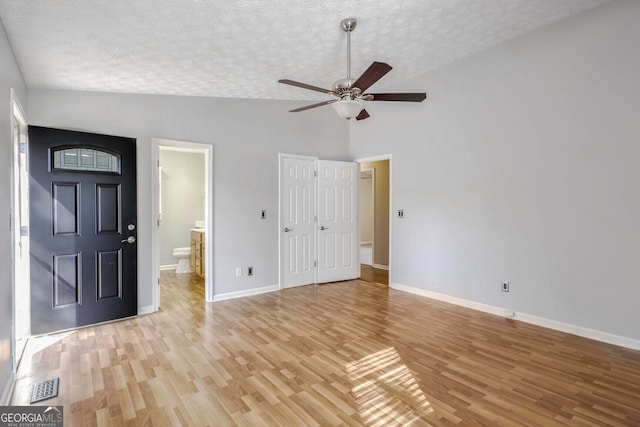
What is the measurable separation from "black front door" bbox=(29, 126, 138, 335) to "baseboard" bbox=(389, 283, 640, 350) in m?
3.90

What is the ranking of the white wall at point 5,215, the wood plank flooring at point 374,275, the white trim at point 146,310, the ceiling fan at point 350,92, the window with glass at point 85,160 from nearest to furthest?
1. the white wall at point 5,215
2. the ceiling fan at point 350,92
3. the window with glass at point 85,160
4. the white trim at point 146,310
5. the wood plank flooring at point 374,275

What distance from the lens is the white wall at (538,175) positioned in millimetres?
2959

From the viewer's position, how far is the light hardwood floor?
200 centimetres

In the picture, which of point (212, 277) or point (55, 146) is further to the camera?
point (212, 277)

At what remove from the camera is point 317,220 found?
5.34 m

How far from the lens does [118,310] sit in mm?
3635

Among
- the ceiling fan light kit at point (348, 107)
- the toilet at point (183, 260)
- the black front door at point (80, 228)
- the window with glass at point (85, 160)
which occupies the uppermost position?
the ceiling fan light kit at point (348, 107)

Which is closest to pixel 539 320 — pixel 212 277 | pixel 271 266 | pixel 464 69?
pixel 464 69

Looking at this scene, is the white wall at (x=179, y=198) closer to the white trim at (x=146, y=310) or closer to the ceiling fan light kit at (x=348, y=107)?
the white trim at (x=146, y=310)

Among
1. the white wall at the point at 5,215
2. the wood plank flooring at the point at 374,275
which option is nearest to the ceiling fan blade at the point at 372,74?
the white wall at the point at 5,215

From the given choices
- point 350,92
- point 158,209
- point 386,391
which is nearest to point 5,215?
point 158,209

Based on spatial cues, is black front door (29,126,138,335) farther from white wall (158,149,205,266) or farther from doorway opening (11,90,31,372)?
white wall (158,149,205,266)

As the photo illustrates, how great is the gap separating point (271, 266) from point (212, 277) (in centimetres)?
91

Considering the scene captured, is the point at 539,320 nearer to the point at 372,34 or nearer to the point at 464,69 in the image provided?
the point at 464,69
